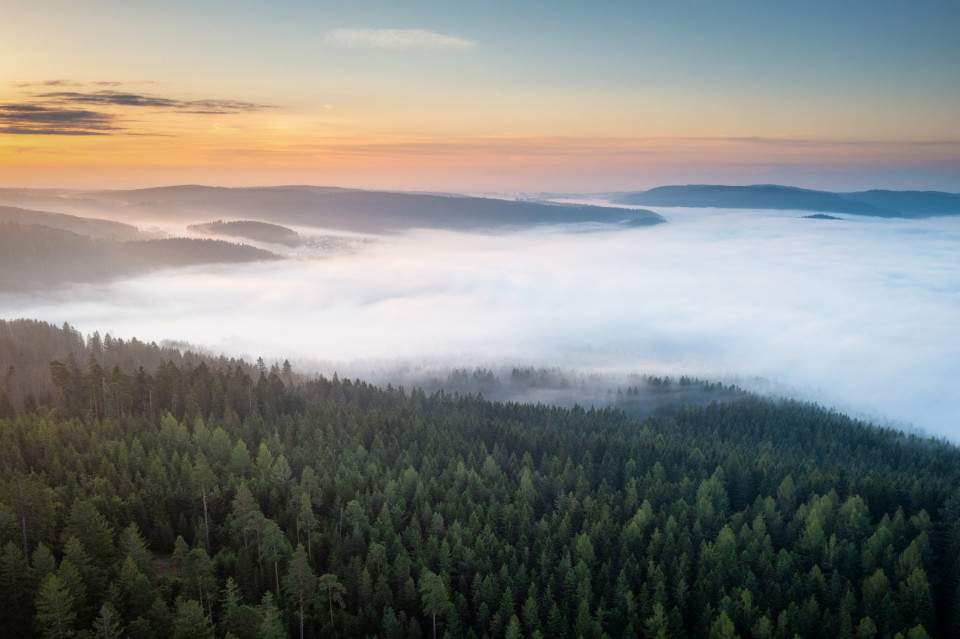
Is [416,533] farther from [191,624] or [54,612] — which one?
[54,612]

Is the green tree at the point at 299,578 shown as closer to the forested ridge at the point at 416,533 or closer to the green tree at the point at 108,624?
the forested ridge at the point at 416,533

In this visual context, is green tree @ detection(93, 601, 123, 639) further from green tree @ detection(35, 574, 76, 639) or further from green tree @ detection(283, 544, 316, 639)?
green tree @ detection(283, 544, 316, 639)

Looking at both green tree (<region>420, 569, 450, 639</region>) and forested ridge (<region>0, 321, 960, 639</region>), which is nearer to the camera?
forested ridge (<region>0, 321, 960, 639</region>)

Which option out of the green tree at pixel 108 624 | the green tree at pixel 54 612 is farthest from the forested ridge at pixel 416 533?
the green tree at pixel 108 624

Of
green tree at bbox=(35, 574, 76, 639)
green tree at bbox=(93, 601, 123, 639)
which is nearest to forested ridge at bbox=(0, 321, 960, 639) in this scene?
green tree at bbox=(35, 574, 76, 639)

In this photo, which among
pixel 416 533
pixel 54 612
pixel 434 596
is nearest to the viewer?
pixel 54 612

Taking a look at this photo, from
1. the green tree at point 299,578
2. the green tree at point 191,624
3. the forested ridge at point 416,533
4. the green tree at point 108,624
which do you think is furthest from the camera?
the green tree at point 299,578

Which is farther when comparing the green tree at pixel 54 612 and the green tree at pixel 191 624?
the green tree at pixel 191 624

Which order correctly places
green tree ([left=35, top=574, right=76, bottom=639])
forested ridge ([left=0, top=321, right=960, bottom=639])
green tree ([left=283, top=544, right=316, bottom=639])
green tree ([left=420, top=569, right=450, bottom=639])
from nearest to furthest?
green tree ([left=35, top=574, right=76, bottom=639]), forested ridge ([left=0, top=321, right=960, bottom=639]), green tree ([left=283, top=544, right=316, bottom=639]), green tree ([left=420, top=569, right=450, bottom=639])

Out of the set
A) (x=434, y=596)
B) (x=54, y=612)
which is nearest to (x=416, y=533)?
(x=434, y=596)
